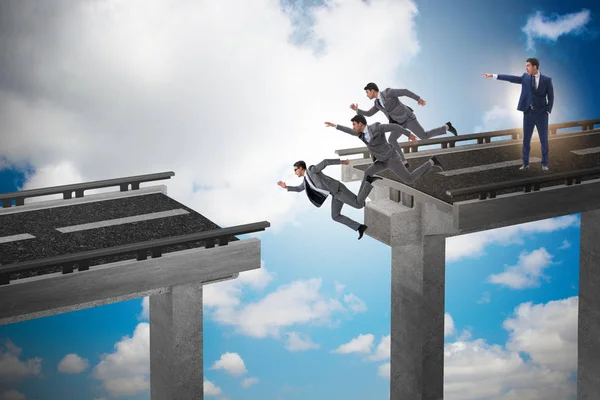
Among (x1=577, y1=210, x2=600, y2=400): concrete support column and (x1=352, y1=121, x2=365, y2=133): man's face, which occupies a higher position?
(x1=352, y1=121, x2=365, y2=133): man's face

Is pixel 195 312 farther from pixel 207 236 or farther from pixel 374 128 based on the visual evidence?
pixel 374 128

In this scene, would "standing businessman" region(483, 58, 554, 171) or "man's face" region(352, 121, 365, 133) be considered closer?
"man's face" region(352, 121, 365, 133)

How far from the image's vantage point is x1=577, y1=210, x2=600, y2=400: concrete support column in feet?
94.9

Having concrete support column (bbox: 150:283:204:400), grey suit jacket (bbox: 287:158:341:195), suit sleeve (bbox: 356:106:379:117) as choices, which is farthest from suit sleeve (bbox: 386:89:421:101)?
concrete support column (bbox: 150:283:204:400)

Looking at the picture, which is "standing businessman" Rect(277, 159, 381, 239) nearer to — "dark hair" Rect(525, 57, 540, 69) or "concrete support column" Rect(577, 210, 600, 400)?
"dark hair" Rect(525, 57, 540, 69)

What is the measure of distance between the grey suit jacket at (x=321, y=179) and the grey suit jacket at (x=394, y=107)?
1918 mm

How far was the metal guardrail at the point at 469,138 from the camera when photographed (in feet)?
90.0

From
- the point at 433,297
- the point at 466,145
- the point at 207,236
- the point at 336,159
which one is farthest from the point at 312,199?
the point at 466,145

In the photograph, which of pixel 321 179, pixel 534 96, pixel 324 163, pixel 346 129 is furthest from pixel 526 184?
pixel 324 163

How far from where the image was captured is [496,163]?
27.2 metres

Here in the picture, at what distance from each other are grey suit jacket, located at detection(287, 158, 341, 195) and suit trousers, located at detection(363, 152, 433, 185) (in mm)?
756

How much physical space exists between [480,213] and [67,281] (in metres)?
7.82

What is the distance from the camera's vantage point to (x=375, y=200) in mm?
26406

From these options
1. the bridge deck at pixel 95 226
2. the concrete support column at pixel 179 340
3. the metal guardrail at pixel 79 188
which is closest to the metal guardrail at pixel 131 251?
the bridge deck at pixel 95 226
